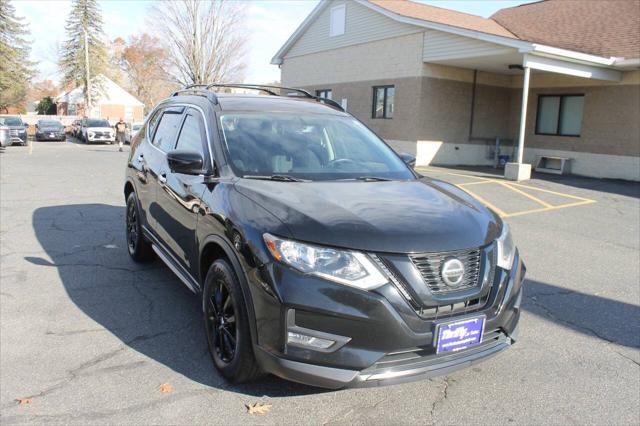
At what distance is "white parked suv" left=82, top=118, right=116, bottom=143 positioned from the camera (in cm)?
3291

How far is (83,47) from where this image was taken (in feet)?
187

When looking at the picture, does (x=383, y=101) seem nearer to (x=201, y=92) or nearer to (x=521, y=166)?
(x=521, y=166)

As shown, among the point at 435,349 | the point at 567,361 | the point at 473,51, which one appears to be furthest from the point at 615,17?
the point at 435,349

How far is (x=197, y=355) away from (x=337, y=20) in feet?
71.9

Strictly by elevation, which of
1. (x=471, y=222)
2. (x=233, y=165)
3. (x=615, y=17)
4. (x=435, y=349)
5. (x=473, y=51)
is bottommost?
(x=435, y=349)

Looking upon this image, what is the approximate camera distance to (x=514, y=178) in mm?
15148

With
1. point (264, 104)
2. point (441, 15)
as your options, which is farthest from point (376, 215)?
point (441, 15)

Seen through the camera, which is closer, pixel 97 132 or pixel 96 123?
pixel 97 132

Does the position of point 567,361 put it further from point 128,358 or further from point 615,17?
point 615,17

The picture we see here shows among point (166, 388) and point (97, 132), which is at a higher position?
point (97, 132)

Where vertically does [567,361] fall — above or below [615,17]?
below

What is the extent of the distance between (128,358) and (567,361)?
125 inches

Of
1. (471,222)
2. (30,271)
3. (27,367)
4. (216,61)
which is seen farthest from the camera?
(216,61)

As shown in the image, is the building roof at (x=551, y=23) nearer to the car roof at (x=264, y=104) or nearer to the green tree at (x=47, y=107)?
the car roof at (x=264, y=104)
